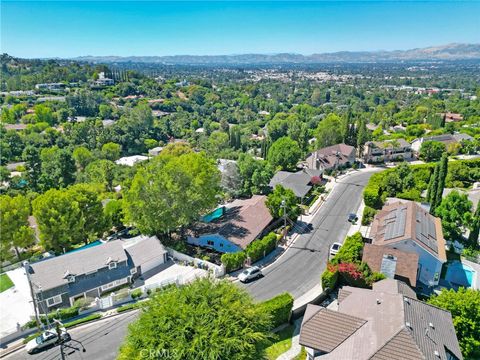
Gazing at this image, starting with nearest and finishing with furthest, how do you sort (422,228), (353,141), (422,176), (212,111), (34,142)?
(422,228), (422,176), (353,141), (34,142), (212,111)

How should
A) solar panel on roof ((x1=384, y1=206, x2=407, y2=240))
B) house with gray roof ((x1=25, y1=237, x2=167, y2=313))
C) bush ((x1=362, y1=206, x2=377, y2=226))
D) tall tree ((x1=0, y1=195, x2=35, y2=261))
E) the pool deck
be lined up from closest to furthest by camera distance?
house with gray roof ((x1=25, y1=237, x2=167, y2=313)) < the pool deck < solar panel on roof ((x1=384, y1=206, x2=407, y2=240)) < tall tree ((x1=0, y1=195, x2=35, y2=261)) < bush ((x1=362, y1=206, x2=377, y2=226))

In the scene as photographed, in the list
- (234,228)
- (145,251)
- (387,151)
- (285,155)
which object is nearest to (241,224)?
(234,228)

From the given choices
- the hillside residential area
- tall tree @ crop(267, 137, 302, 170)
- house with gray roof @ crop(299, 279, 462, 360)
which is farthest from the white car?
tall tree @ crop(267, 137, 302, 170)

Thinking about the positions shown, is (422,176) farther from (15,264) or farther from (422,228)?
(15,264)

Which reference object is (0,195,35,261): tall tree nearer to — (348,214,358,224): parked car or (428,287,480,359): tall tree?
(348,214,358,224): parked car

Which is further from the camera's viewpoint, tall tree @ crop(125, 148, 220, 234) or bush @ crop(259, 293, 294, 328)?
tall tree @ crop(125, 148, 220, 234)

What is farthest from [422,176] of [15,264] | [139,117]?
[139,117]
